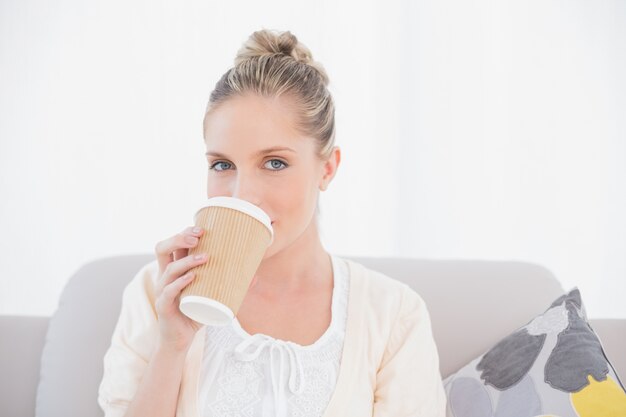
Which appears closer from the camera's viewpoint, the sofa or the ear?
the ear

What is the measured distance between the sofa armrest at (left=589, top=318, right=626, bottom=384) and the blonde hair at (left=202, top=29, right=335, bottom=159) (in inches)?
30.3

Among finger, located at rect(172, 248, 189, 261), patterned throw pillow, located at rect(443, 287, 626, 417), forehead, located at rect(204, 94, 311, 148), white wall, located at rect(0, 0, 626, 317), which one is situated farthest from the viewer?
white wall, located at rect(0, 0, 626, 317)

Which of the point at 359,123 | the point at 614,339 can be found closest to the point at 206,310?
the point at 614,339

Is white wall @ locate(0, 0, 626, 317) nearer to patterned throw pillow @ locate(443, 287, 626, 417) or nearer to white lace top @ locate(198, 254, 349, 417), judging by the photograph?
patterned throw pillow @ locate(443, 287, 626, 417)

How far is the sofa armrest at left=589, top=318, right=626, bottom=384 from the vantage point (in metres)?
1.56

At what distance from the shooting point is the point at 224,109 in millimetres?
1244

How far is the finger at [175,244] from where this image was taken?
963 millimetres

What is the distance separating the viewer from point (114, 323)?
5.16 ft

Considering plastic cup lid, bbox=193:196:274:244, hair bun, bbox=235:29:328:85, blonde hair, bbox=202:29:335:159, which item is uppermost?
hair bun, bbox=235:29:328:85

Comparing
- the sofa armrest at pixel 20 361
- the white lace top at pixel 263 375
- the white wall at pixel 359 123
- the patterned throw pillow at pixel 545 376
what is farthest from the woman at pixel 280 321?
the white wall at pixel 359 123

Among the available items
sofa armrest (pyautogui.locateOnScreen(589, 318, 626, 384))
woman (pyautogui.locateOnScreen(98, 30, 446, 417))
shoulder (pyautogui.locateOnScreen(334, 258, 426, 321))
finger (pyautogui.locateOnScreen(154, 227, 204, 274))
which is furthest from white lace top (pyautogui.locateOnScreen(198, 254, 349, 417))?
sofa armrest (pyautogui.locateOnScreen(589, 318, 626, 384))

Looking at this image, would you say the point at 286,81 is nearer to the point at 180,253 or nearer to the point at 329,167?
the point at 329,167

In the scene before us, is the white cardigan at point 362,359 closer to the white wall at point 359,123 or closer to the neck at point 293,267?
the neck at point 293,267

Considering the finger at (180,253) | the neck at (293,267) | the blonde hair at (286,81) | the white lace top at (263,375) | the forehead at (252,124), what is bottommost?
the white lace top at (263,375)
